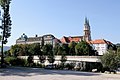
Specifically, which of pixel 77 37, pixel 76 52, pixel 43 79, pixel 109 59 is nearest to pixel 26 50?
pixel 76 52

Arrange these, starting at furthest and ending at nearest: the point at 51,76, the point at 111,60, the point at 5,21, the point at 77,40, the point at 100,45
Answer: the point at 77,40 → the point at 100,45 → the point at 5,21 → the point at 111,60 → the point at 51,76

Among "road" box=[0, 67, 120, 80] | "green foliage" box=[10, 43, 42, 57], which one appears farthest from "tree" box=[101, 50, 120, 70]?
"green foliage" box=[10, 43, 42, 57]

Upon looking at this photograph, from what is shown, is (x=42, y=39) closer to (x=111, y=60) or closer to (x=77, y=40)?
(x=77, y=40)

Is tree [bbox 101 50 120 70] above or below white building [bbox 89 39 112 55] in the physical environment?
below

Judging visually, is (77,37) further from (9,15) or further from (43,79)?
(43,79)

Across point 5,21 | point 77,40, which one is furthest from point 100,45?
point 5,21

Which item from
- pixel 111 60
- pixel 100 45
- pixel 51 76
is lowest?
pixel 51 76

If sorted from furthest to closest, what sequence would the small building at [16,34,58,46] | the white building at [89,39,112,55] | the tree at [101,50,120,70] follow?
the small building at [16,34,58,46], the white building at [89,39,112,55], the tree at [101,50,120,70]

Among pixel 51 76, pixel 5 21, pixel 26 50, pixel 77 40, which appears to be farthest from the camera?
pixel 77 40

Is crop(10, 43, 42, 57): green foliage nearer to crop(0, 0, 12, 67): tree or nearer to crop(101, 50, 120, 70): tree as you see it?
crop(0, 0, 12, 67): tree

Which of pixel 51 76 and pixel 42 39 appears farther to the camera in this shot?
pixel 42 39

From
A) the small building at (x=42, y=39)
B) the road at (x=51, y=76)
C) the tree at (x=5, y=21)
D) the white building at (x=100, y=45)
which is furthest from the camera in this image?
the small building at (x=42, y=39)

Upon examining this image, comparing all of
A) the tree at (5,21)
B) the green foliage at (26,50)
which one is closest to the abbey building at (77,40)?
the green foliage at (26,50)

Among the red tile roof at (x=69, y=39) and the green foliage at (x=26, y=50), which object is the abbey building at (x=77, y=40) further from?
the green foliage at (x=26, y=50)
